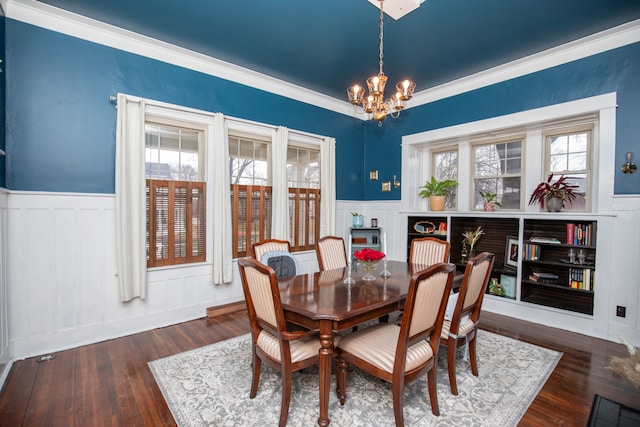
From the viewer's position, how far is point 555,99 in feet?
11.0

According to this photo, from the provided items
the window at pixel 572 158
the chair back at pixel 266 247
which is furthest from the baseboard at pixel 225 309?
the window at pixel 572 158

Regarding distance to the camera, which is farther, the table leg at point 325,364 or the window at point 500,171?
the window at point 500,171

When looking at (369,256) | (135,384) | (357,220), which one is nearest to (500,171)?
(357,220)

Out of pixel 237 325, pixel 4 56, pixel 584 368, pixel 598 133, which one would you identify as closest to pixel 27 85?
pixel 4 56

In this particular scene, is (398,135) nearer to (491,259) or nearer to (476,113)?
(476,113)

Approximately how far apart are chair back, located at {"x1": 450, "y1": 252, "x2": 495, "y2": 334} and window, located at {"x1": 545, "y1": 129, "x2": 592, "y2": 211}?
2236 millimetres

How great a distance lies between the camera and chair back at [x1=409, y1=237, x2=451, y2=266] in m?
3.11

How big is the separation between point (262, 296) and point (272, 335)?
313mm

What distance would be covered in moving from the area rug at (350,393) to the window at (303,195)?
207 cm

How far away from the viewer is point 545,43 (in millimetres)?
3162

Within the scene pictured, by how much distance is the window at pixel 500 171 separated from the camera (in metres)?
3.98

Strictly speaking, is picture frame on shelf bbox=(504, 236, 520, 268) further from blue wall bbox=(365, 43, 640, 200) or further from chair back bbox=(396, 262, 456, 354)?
chair back bbox=(396, 262, 456, 354)

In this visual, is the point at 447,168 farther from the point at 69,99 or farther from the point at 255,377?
the point at 69,99

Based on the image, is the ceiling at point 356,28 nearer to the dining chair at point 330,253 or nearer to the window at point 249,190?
the window at point 249,190
